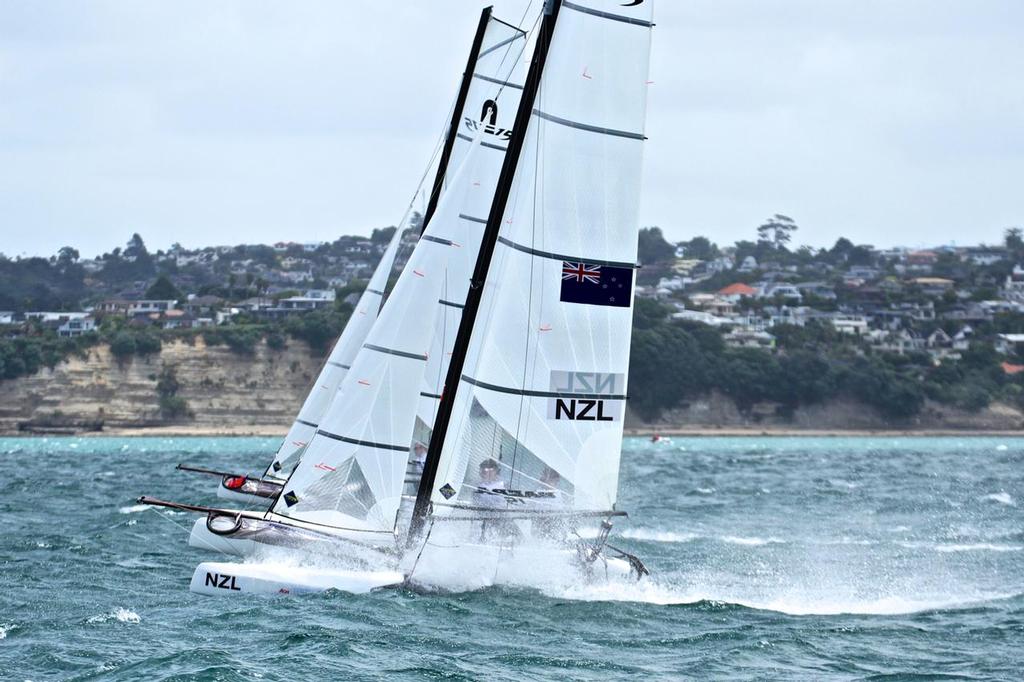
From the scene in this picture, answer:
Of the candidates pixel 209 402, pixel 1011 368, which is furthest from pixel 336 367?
pixel 1011 368

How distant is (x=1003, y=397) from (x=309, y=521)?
106m

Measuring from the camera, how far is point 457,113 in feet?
85.6

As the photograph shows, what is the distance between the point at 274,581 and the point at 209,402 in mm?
85272

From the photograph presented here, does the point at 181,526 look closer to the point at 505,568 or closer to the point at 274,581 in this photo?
the point at 274,581

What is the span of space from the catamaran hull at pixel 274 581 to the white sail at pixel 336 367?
33.9 feet

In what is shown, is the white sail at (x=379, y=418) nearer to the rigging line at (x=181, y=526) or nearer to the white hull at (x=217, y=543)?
the white hull at (x=217, y=543)

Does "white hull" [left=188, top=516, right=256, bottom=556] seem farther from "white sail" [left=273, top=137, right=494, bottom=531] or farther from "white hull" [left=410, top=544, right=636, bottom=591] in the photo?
"white hull" [left=410, top=544, right=636, bottom=591]

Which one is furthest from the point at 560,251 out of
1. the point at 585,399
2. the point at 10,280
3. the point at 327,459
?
the point at 10,280

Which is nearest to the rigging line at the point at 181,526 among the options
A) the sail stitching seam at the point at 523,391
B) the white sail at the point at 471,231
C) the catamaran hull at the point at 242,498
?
the catamaran hull at the point at 242,498

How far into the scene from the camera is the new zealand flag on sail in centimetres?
1803

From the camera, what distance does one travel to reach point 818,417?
11106 centimetres

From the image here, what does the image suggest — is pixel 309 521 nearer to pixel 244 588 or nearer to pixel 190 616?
pixel 244 588

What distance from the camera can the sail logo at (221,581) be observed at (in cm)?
1756

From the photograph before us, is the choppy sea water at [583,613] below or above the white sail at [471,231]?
below
